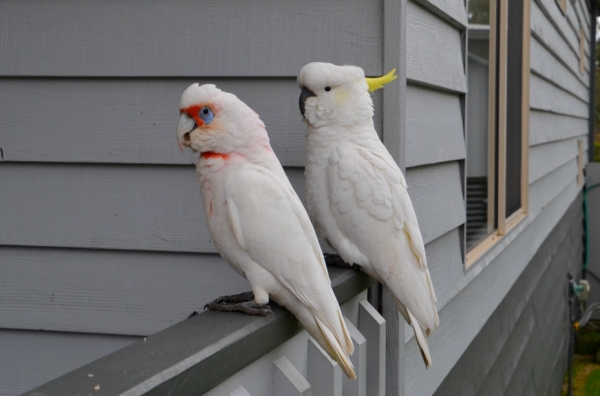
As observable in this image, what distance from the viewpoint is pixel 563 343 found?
702 cm

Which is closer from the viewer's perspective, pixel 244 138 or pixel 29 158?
pixel 244 138

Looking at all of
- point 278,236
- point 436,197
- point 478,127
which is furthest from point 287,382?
point 478,127

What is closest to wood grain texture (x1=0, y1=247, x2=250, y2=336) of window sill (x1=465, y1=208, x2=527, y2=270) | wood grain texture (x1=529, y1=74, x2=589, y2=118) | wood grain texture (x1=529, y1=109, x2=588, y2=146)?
window sill (x1=465, y1=208, x2=527, y2=270)

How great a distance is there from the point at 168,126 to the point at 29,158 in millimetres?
405

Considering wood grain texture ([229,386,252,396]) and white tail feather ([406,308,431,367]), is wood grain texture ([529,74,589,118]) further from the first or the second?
wood grain texture ([229,386,252,396])

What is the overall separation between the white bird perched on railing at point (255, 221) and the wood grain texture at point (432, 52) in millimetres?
632

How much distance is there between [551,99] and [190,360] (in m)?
5.18

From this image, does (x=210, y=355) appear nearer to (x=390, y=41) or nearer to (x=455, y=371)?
(x=390, y=41)

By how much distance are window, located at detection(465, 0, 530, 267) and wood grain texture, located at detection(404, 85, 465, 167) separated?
0.57 meters

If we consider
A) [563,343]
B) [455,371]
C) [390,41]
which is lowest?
[563,343]

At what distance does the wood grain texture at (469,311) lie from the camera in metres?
2.12

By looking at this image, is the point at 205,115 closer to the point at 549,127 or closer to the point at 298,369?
the point at 298,369

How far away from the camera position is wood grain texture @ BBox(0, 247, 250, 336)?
1843 millimetres

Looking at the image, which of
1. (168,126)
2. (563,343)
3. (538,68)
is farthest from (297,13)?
(563,343)
